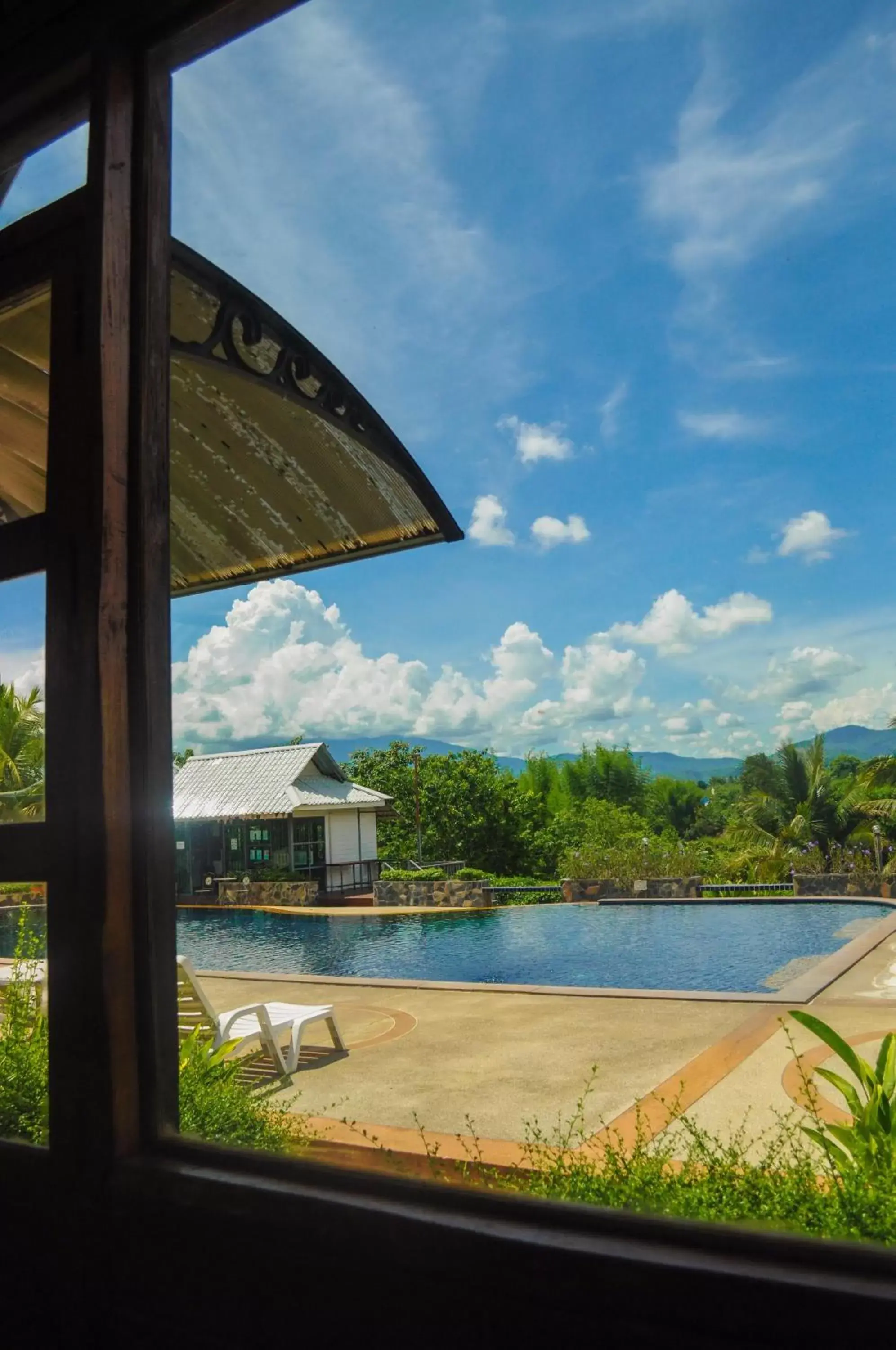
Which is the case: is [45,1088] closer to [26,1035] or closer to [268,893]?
[26,1035]

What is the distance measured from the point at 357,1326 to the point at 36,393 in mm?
1744

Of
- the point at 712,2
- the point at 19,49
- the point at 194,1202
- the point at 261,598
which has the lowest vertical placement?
the point at 194,1202

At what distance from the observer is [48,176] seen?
207cm

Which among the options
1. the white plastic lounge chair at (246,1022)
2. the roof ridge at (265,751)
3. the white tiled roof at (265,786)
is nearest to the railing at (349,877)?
the white tiled roof at (265,786)

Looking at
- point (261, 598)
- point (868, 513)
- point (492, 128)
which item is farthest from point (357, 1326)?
point (868, 513)

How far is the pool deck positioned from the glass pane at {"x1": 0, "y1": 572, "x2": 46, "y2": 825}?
57.1 inches

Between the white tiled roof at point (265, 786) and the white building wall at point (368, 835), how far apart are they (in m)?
0.84

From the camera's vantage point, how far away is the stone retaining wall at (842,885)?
13.5m

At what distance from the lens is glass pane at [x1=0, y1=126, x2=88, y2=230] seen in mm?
1620

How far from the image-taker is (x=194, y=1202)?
1276mm

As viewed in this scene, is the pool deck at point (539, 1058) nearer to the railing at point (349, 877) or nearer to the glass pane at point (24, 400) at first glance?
the glass pane at point (24, 400)

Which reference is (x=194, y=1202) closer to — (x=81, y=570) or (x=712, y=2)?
(x=81, y=570)

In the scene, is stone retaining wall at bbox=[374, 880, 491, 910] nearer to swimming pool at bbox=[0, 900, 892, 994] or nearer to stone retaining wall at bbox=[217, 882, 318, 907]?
swimming pool at bbox=[0, 900, 892, 994]

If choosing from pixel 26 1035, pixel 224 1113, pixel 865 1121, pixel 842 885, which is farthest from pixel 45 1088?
pixel 842 885
